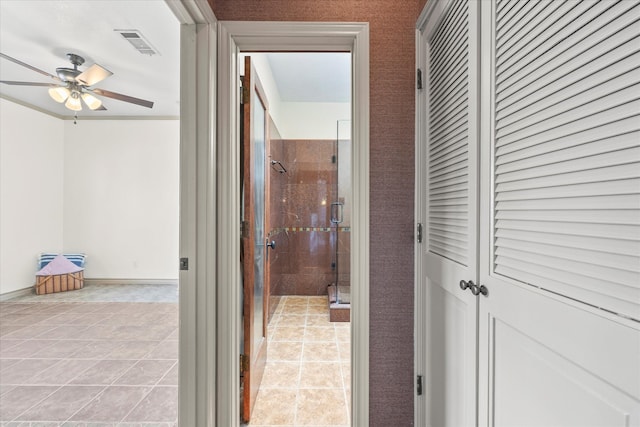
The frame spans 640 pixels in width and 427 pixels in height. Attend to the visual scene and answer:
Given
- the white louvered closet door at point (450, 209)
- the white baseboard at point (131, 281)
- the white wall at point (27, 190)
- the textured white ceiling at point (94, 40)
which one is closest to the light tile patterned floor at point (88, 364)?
the white wall at point (27, 190)

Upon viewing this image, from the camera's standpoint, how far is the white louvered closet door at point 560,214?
0.53 m

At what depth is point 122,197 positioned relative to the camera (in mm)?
4770

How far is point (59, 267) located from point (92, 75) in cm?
293

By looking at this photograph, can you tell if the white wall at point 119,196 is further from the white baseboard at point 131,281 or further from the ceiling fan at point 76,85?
the ceiling fan at point 76,85

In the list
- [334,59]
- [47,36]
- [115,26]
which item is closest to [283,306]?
[334,59]

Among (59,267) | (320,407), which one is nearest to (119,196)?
(59,267)

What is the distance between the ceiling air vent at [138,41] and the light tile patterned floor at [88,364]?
2771 millimetres

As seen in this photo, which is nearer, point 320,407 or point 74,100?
point 320,407

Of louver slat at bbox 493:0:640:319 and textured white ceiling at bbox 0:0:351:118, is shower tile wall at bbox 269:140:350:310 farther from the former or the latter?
louver slat at bbox 493:0:640:319

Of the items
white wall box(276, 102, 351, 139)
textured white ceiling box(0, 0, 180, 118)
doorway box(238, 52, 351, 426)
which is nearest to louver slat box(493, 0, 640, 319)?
doorway box(238, 52, 351, 426)

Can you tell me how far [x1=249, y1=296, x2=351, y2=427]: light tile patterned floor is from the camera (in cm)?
182

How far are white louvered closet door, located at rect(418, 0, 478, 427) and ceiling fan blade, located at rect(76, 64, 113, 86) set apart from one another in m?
3.04

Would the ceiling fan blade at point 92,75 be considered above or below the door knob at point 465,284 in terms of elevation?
above

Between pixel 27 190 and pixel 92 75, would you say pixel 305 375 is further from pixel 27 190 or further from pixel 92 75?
pixel 27 190
